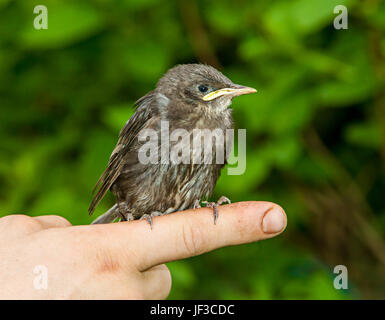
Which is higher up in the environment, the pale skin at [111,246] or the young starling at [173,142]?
the young starling at [173,142]

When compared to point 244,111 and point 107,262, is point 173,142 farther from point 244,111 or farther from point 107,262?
point 244,111

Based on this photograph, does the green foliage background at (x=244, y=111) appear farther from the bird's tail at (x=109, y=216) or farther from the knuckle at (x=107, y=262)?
the knuckle at (x=107, y=262)

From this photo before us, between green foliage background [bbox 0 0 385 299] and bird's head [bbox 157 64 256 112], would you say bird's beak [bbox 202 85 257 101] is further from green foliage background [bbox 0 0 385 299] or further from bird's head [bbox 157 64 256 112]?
green foliage background [bbox 0 0 385 299]

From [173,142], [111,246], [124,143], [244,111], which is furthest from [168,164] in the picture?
[244,111]

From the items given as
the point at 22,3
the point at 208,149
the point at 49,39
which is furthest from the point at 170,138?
the point at 22,3

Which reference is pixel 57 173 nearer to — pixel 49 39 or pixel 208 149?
pixel 49 39

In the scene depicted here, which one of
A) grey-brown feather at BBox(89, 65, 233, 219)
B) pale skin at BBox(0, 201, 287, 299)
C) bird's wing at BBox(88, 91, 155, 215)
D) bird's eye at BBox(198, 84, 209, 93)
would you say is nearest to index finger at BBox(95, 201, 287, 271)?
pale skin at BBox(0, 201, 287, 299)

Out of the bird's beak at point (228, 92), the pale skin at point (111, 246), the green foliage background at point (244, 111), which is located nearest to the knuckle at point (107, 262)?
the pale skin at point (111, 246)

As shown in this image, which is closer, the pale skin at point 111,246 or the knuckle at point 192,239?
the pale skin at point 111,246
